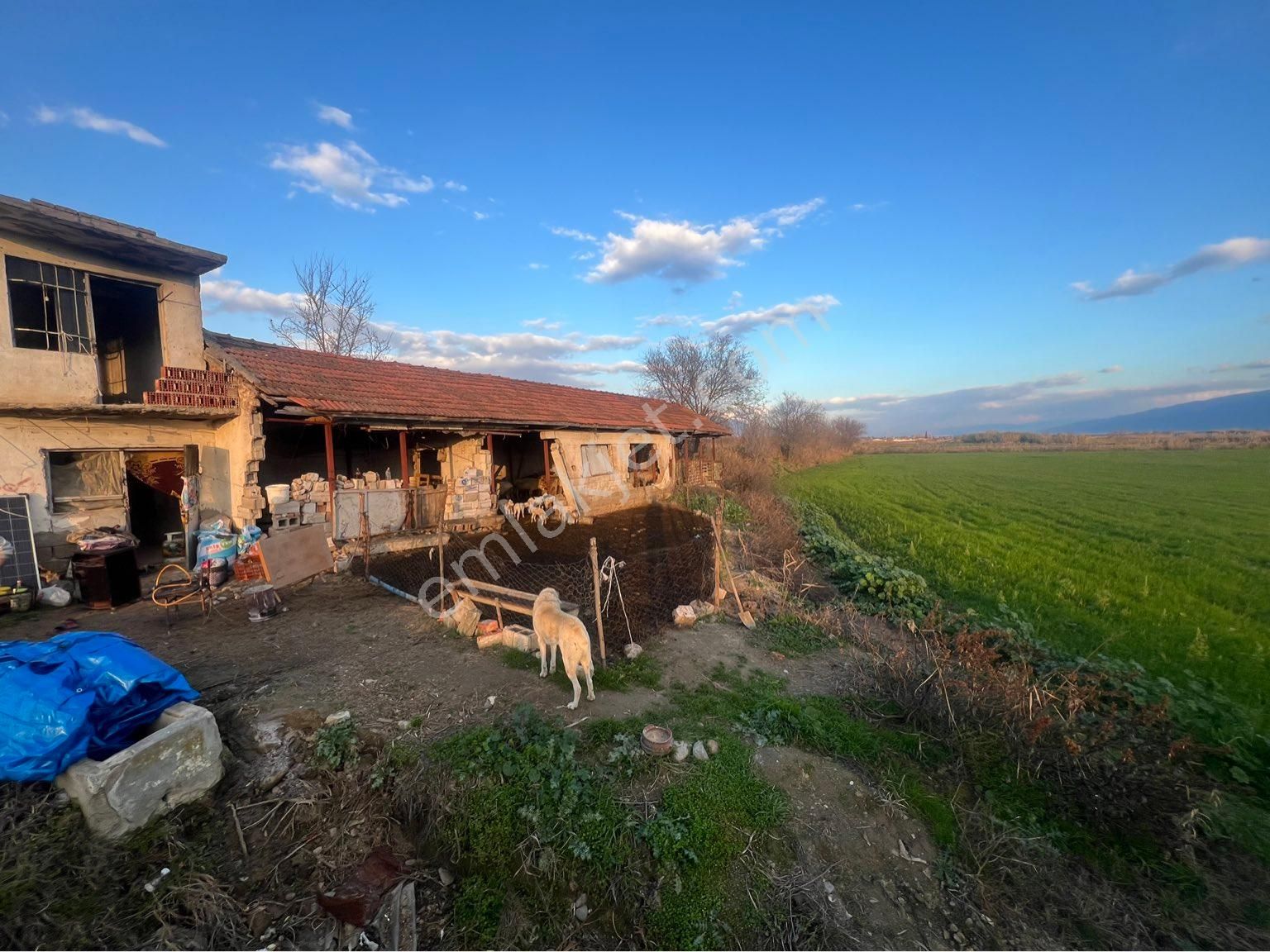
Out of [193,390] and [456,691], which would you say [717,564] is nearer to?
[456,691]

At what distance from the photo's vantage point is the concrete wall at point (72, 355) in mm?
7465

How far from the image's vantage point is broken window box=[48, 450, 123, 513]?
8.11 metres

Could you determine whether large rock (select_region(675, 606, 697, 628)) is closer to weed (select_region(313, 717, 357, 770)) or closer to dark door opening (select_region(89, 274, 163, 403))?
weed (select_region(313, 717, 357, 770))

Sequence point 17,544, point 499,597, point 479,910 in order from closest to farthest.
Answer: point 479,910
point 499,597
point 17,544

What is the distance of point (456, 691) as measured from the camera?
511 cm

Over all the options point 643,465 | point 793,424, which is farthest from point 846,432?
point 643,465

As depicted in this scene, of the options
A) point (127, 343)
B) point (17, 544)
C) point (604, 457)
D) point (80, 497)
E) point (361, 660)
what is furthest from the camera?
point (604, 457)

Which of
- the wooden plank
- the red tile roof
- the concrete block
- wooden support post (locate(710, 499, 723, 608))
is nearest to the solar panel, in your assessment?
the wooden plank

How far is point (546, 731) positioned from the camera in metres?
4.20

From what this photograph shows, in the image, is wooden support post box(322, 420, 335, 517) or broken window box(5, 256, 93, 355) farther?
wooden support post box(322, 420, 335, 517)

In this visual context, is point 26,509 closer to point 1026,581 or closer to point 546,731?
point 546,731

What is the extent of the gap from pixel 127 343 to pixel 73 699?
1221cm

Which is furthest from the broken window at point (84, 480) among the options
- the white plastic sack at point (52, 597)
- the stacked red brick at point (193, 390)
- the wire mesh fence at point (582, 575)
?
the wire mesh fence at point (582, 575)

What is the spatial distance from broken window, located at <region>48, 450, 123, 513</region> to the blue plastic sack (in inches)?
245
